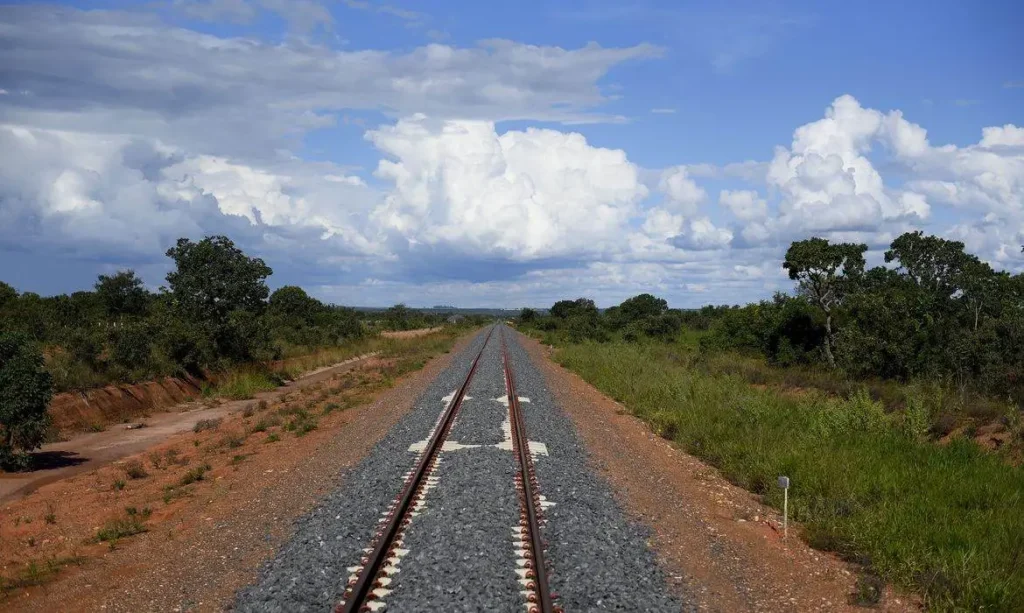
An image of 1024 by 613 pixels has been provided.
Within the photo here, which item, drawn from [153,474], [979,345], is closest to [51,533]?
[153,474]

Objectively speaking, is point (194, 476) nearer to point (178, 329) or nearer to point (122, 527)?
point (122, 527)

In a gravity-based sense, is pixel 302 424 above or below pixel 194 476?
above

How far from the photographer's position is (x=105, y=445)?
757 inches

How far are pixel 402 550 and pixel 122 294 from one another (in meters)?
59.8

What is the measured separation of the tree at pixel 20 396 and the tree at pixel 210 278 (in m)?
16.6

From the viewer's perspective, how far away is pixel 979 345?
80.0 feet

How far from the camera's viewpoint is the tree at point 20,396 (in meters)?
14.6

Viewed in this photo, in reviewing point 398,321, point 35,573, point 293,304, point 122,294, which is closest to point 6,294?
point 122,294

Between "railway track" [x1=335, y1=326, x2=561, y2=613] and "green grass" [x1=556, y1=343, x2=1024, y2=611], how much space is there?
11.1 feet

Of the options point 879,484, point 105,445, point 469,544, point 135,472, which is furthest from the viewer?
point 105,445

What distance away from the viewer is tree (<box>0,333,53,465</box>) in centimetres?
1458

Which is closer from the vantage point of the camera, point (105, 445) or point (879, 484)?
point (879, 484)

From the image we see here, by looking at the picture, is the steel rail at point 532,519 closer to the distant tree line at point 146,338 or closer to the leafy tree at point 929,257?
the distant tree line at point 146,338

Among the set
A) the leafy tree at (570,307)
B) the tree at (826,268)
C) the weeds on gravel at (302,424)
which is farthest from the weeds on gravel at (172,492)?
the leafy tree at (570,307)
